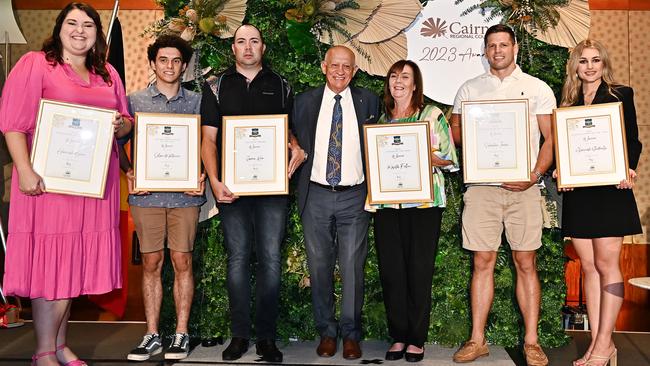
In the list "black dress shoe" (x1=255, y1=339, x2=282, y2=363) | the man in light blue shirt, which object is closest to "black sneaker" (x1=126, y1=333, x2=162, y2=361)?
the man in light blue shirt

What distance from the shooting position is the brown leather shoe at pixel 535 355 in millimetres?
3572

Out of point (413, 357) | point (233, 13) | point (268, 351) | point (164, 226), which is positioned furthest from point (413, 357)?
point (233, 13)

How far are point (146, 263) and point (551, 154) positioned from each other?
223cm

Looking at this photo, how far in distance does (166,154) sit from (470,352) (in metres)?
1.92

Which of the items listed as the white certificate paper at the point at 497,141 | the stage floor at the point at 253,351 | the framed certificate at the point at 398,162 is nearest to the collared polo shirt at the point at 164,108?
the stage floor at the point at 253,351

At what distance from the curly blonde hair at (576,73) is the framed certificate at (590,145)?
15 centimetres

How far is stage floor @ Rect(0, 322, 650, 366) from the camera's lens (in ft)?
12.0

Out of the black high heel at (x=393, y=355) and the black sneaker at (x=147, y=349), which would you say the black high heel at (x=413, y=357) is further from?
the black sneaker at (x=147, y=349)

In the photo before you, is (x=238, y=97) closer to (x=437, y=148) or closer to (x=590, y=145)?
(x=437, y=148)

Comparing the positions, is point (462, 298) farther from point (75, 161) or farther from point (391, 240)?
point (75, 161)

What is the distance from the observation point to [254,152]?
11.8 feet

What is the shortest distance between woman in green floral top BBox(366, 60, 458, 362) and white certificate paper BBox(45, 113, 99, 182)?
1440 mm

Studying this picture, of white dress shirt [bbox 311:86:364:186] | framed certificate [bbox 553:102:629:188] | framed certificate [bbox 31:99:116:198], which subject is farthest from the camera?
white dress shirt [bbox 311:86:364:186]

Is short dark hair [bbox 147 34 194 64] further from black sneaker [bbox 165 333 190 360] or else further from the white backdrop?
black sneaker [bbox 165 333 190 360]
